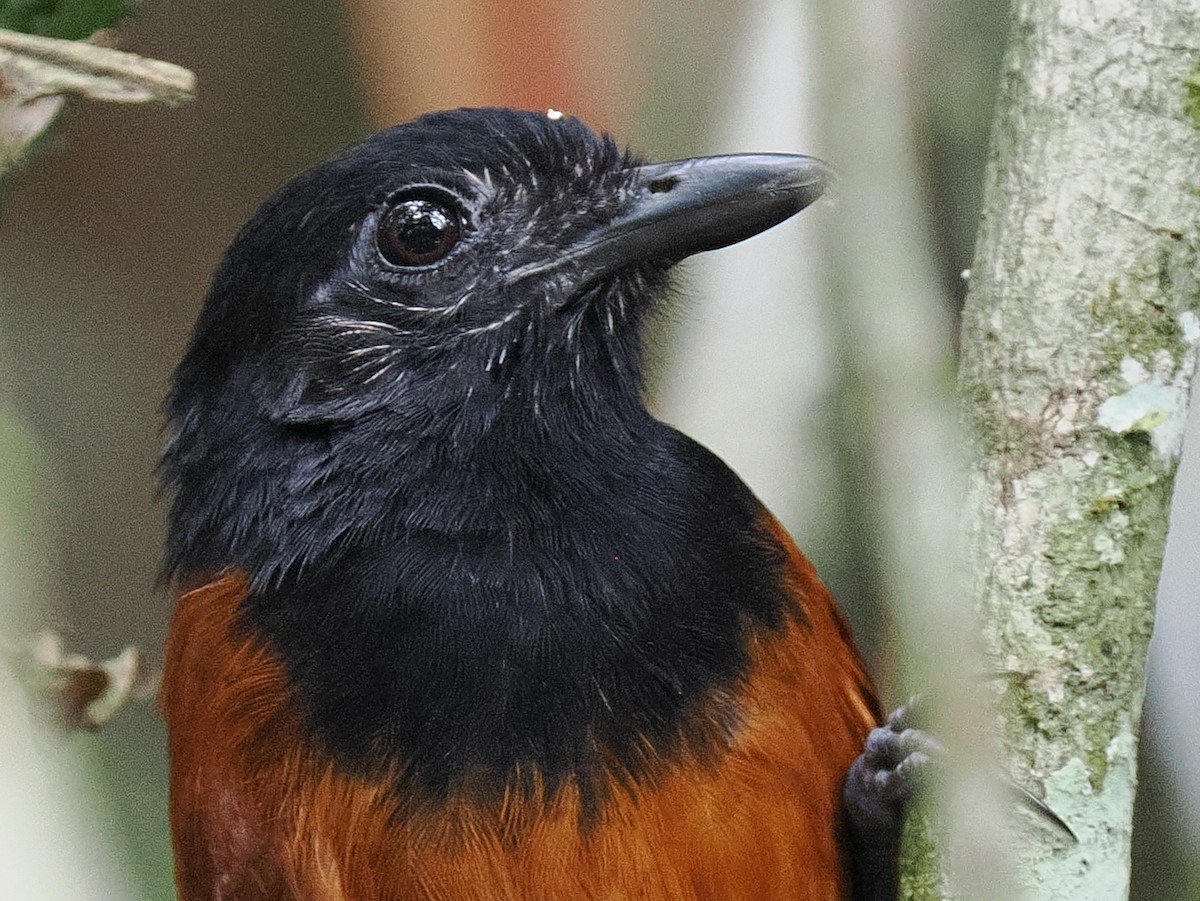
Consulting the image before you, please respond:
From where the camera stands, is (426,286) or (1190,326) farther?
(426,286)

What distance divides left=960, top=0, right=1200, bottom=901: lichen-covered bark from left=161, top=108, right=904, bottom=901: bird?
61 cm

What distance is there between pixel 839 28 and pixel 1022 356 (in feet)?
1.28

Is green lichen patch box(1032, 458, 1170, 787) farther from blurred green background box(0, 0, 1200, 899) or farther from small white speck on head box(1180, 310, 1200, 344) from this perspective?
blurred green background box(0, 0, 1200, 899)

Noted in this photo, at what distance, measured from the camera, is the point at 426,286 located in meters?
2.31

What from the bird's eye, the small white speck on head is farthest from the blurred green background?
the small white speck on head

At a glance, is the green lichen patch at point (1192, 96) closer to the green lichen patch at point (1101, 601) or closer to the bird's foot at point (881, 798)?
the green lichen patch at point (1101, 601)

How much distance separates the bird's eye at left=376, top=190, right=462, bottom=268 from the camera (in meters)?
2.30

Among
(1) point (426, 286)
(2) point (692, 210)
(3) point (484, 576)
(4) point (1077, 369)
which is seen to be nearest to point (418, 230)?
(1) point (426, 286)

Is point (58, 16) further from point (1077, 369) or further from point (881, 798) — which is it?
A: point (881, 798)

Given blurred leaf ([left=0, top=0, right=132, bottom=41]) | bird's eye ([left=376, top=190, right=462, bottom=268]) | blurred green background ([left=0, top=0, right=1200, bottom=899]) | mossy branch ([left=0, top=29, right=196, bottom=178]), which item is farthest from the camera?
blurred green background ([left=0, top=0, right=1200, bottom=899])

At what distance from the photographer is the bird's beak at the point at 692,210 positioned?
7.22 feet

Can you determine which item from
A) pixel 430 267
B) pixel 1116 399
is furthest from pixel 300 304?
pixel 1116 399

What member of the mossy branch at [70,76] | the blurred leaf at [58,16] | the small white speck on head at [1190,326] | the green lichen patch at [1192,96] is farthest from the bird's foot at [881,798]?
the blurred leaf at [58,16]

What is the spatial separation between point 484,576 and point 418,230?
547 millimetres
